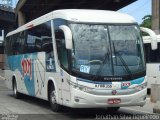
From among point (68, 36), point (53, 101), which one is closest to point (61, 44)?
point (68, 36)

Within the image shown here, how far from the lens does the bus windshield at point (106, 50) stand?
44.6ft

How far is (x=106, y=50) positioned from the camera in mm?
13828

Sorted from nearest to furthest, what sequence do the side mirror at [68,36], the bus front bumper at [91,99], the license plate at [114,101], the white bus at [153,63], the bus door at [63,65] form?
the side mirror at [68,36] < the bus front bumper at [91,99] < the license plate at [114,101] < the bus door at [63,65] < the white bus at [153,63]

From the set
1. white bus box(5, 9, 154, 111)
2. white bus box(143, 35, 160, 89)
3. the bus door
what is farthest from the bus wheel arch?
white bus box(143, 35, 160, 89)

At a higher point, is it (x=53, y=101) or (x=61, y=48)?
(x=61, y=48)

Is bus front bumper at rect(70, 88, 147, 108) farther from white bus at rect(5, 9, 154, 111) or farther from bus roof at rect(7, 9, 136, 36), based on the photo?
bus roof at rect(7, 9, 136, 36)

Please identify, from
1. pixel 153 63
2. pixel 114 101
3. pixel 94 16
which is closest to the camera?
pixel 114 101

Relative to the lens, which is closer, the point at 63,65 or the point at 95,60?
the point at 95,60

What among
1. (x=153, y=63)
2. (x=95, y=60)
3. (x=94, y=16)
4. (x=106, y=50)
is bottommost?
(x=153, y=63)

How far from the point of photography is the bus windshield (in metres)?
13.6

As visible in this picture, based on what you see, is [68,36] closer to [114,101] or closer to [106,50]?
[106,50]

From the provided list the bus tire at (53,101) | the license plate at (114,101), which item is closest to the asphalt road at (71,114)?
the bus tire at (53,101)

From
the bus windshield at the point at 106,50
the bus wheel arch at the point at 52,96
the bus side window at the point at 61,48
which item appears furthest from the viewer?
the bus wheel arch at the point at 52,96

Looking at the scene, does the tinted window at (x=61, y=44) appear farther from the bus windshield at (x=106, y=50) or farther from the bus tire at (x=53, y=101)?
the bus tire at (x=53, y=101)
